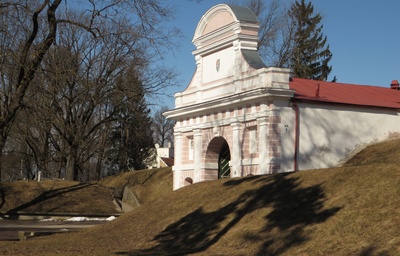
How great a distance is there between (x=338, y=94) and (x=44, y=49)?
66.0ft

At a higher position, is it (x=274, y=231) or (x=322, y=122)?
(x=322, y=122)

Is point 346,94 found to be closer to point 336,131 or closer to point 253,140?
point 336,131

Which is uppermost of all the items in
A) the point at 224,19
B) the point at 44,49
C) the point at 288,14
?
the point at 288,14

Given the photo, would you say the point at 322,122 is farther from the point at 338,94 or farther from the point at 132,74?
the point at 132,74

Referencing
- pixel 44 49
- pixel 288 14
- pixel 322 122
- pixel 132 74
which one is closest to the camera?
pixel 44 49

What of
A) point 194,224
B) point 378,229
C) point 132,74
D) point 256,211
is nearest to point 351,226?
point 378,229

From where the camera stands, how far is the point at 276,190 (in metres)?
20.0

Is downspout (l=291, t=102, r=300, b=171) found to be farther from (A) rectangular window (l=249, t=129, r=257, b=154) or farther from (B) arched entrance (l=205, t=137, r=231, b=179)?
(B) arched entrance (l=205, t=137, r=231, b=179)

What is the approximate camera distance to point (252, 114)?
29922 mm

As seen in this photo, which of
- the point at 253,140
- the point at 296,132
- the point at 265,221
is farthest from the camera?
the point at 253,140

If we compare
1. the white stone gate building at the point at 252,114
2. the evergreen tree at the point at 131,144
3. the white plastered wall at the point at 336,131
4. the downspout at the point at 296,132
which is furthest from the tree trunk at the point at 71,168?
the white plastered wall at the point at 336,131

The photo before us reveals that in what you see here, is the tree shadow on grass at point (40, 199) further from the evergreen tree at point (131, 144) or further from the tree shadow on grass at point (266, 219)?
the evergreen tree at point (131, 144)

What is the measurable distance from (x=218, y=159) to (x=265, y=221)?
16.6m

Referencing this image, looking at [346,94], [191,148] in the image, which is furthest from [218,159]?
[346,94]
